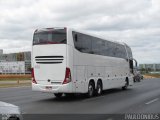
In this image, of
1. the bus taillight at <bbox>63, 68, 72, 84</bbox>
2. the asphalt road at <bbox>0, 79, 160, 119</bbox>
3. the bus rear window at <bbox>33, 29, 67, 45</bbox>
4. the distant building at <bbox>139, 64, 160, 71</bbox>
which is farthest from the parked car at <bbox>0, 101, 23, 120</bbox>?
the distant building at <bbox>139, 64, 160, 71</bbox>

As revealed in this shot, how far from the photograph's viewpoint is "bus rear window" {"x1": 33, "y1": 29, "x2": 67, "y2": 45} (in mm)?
19281

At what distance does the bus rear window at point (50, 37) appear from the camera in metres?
19.3

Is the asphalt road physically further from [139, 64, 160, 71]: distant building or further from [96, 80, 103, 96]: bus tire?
[139, 64, 160, 71]: distant building

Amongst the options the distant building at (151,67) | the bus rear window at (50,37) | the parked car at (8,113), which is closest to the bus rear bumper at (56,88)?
the bus rear window at (50,37)

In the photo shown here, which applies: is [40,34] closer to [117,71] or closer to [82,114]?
[82,114]

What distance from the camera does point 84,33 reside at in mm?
21078

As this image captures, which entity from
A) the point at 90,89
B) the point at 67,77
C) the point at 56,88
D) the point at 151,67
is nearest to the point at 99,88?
the point at 90,89

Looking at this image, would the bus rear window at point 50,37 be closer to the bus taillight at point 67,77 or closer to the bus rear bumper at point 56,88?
the bus taillight at point 67,77

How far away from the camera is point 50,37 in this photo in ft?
64.1

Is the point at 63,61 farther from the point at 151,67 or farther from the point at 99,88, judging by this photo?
the point at 151,67

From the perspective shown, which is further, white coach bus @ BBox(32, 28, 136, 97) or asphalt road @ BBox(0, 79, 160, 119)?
white coach bus @ BBox(32, 28, 136, 97)

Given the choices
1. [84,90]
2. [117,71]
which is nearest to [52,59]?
[84,90]

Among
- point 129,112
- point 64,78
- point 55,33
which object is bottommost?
point 129,112

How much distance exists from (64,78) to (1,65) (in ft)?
278
